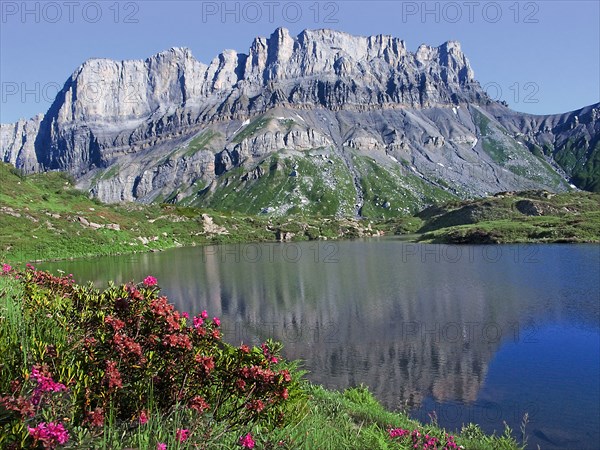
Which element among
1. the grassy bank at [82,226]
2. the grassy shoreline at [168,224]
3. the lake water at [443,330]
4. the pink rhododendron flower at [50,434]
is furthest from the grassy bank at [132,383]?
the grassy shoreline at [168,224]

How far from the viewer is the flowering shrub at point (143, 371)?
205 inches

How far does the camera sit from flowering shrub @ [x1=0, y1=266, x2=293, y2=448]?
5.21 m

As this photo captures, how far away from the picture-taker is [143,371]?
19.2 ft

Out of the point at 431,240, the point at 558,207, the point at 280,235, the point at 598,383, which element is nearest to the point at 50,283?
the point at 598,383

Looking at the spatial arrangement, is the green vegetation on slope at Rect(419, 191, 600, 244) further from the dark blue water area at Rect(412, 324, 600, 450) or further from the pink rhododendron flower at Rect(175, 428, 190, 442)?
the pink rhododendron flower at Rect(175, 428, 190, 442)

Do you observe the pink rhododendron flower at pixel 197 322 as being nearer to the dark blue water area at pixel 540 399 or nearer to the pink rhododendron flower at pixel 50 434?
the pink rhododendron flower at pixel 50 434

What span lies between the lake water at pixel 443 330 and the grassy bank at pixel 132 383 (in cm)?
1548

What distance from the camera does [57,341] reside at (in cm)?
670

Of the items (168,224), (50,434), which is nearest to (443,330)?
(50,434)

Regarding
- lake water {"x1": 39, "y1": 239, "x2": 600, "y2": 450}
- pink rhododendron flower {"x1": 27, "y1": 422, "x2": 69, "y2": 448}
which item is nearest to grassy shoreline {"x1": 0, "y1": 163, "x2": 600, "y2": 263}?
lake water {"x1": 39, "y1": 239, "x2": 600, "y2": 450}

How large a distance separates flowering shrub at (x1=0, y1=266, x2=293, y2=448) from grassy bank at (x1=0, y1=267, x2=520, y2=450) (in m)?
0.02

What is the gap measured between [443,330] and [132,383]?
31234mm

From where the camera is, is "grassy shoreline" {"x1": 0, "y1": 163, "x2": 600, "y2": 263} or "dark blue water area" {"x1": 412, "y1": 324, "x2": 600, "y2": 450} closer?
"dark blue water area" {"x1": 412, "y1": 324, "x2": 600, "y2": 450}

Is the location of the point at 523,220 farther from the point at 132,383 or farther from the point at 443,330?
the point at 132,383
